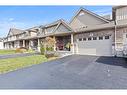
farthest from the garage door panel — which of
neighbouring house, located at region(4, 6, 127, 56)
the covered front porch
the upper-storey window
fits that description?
the covered front porch

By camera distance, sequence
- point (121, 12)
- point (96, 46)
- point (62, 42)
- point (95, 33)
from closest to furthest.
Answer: point (121, 12) < point (96, 46) < point (95, 33) < point (62, 42)

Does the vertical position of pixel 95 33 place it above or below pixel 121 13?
below

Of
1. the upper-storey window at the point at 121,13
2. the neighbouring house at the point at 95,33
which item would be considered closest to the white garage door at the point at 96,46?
the neighbouring house at the point at 95,33

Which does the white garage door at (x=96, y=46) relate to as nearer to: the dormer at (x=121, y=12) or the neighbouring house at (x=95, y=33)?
the neighbouring house at (x=95, y=33)

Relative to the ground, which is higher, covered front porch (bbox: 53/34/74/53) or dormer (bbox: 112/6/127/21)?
dormer (bbox: 112/6/127/21)

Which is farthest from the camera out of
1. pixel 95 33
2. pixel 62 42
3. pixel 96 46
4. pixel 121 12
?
pixel 62 42

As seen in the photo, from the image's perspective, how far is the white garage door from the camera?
1641 cm

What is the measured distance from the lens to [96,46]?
1758 cm

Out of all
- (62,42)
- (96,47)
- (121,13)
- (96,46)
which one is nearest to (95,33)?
(96,46)

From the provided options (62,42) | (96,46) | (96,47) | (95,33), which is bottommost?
(96,47)

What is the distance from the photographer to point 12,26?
44000mm

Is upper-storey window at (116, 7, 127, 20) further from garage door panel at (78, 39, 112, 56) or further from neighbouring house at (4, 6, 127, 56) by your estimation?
garage door panel at (78, 39, 112, 56)

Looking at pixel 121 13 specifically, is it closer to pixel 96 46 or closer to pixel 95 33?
pixel 95 33
